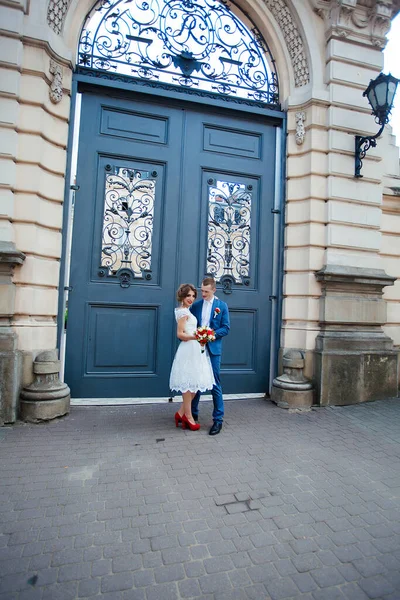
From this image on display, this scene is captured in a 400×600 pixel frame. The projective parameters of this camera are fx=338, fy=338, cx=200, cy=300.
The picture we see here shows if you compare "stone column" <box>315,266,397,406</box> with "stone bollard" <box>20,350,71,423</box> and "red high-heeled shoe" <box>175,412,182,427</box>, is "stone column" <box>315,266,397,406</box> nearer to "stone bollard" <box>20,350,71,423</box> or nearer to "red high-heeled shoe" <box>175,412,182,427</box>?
"red high-heeled shoe" <box>175,412,182,427</box>

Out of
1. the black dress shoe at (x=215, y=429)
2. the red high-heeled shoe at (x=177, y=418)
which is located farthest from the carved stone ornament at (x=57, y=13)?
the black dress shoe at (x=215, y=429)

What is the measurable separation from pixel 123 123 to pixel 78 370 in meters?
3.99

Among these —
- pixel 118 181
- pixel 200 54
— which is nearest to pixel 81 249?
pixel 118 181

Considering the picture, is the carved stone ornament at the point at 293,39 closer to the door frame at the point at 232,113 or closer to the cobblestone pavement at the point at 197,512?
the door frame at the point at 232,113

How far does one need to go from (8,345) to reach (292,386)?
13.4ft

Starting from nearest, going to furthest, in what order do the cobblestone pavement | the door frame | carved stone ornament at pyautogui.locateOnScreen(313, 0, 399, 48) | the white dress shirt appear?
the cobblestone pavement, the white dress shirt, the door frame, carved stone ornament at pyautogui.locateOnScreen(313, 0, 399, 48)

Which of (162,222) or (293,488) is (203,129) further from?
(293,488)

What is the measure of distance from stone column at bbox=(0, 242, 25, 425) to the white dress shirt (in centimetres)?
243

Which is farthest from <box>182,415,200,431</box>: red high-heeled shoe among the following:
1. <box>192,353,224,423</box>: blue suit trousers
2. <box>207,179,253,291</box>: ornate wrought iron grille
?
<box>207,179,253,291</box>: ornate wrought iron grille

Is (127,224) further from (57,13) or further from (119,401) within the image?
(57,13)

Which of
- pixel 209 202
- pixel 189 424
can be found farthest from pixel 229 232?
pixel 189 424

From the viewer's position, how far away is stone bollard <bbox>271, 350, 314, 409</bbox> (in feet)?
17.3

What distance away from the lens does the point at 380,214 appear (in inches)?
234

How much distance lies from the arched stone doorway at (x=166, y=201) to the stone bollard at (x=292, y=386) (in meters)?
0.41
